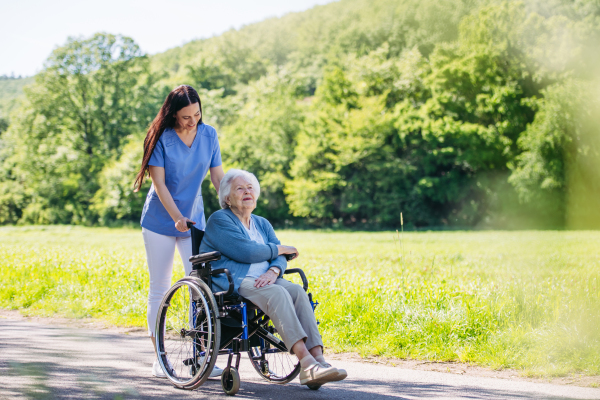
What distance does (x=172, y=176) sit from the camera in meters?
3.93

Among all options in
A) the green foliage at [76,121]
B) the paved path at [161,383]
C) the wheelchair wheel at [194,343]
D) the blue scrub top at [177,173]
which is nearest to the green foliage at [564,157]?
the green foliage at [76,121]

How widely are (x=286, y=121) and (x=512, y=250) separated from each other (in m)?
24.8

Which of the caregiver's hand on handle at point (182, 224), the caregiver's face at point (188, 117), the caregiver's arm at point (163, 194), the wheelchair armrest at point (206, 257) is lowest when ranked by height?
the wheelchair armrest at point (206, 257)

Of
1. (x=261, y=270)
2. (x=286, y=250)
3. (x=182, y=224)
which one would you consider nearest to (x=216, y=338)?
(x=261, y=270)

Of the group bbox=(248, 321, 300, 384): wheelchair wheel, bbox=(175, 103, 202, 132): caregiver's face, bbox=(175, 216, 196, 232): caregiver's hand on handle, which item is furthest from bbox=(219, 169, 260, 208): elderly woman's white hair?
bbox=(248, 321, 300, 384): wheelchair wheel

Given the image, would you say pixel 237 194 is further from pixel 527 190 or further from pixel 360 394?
pixel 527 190

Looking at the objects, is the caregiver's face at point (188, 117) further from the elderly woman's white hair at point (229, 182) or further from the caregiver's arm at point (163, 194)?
the elderly woman's white hair at point (229, 182)

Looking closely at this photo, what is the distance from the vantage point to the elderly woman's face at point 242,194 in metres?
3.65

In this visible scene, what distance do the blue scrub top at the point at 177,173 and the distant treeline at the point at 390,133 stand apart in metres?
30.8

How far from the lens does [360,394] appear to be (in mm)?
3303

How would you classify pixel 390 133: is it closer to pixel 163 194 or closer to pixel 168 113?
pixel 168 113

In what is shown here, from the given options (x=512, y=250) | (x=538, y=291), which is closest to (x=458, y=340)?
(x=538, y=291)

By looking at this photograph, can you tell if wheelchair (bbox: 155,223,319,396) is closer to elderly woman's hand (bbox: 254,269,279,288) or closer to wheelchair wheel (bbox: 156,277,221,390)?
wheelchair wheel (bbox: 156,277,221,390)

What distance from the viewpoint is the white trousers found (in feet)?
13.1
